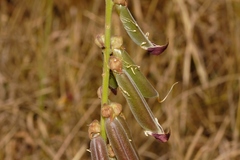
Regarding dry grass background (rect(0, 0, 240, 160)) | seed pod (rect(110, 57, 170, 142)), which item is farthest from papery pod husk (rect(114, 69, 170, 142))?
dry grass background (rect(0, 0, 240, 160))

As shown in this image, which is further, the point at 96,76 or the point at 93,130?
the point at 96,76

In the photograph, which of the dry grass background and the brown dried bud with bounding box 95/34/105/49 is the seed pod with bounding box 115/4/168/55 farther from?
the dry grass background

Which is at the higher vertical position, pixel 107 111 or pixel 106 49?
pixel 106 49

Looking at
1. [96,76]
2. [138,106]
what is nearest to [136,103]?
[138,106]

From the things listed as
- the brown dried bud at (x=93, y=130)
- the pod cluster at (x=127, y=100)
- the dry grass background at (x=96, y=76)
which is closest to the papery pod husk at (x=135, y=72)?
the pod cluster at (x=127, y=100)

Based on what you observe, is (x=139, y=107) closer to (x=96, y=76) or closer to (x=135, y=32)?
(x=135, y=32)

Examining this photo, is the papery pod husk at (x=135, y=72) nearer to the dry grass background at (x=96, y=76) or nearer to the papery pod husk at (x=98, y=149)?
the papery pod husk at (x=98, y=149)
